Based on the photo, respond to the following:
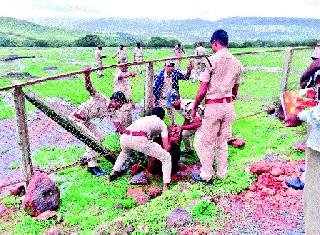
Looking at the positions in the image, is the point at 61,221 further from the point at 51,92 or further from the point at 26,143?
the point at 51,92

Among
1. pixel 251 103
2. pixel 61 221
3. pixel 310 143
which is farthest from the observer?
pixel 251 103

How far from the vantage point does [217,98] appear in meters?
6.26

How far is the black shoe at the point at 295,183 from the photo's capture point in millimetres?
5918

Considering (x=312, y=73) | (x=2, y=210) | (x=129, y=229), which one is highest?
(x=312, y=73)

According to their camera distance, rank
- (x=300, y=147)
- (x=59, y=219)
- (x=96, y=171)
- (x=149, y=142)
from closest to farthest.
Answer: (x=59, y=219)
(x=149, y=142)
(x=300, y=147)
(x=96, y=171)

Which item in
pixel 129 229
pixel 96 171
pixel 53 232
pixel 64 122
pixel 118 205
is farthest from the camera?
pixel 96 171

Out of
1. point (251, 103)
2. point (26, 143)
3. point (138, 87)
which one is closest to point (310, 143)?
point (26, 143)

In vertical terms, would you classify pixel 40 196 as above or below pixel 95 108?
below

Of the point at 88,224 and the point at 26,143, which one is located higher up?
the point at 26,143

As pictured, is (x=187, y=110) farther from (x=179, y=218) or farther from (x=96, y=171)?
(x=179, y=218)

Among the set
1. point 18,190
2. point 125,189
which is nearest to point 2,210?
point 18,190

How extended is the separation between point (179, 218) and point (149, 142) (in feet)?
5.89

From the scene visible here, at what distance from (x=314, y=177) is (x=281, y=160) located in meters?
4.39

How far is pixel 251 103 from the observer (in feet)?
49.5
